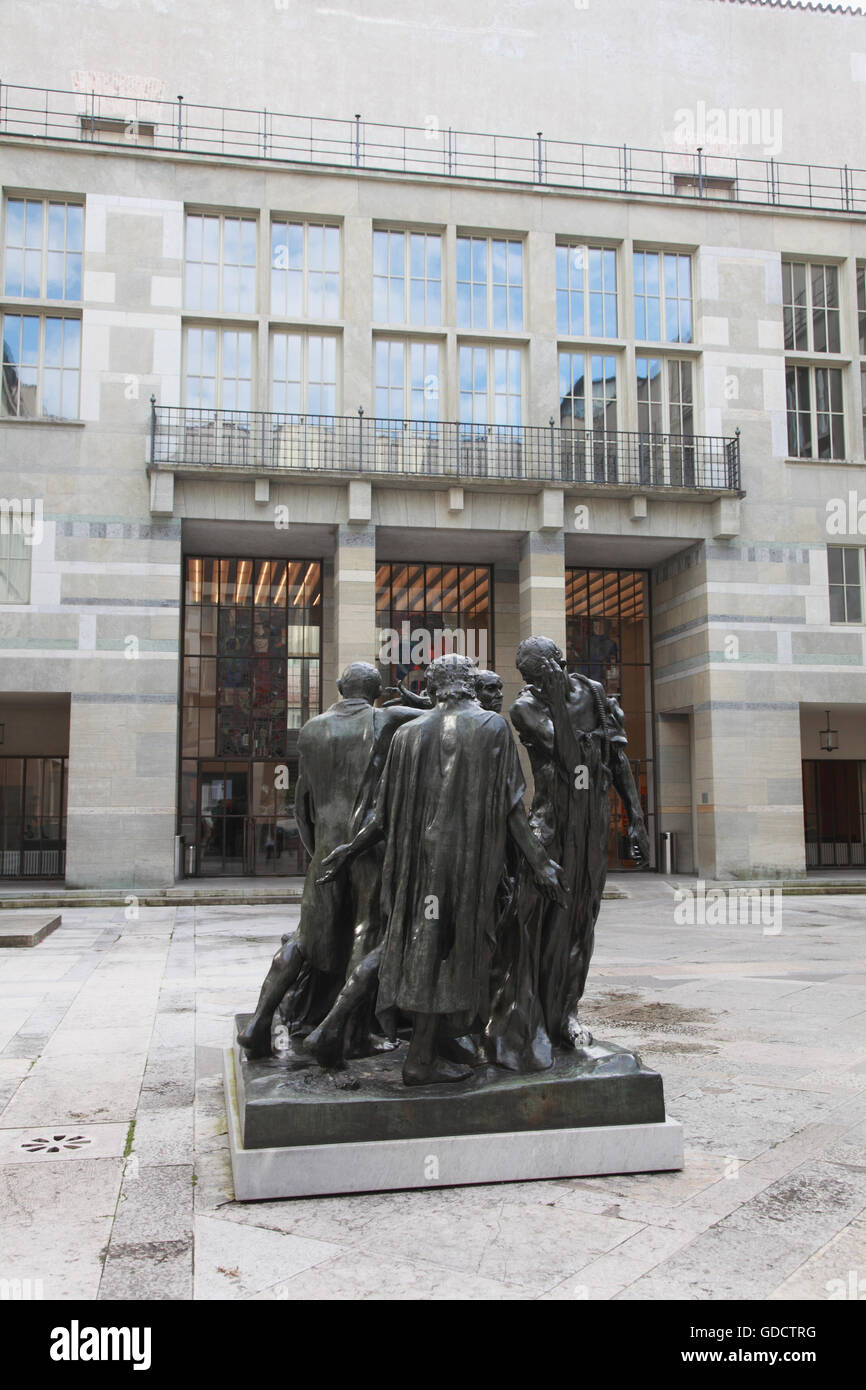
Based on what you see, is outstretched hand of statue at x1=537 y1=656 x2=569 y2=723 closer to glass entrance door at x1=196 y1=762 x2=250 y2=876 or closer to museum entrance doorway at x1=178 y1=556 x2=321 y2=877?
museum entrance doorway at x1=178 y1=556 x2=321 y2=877

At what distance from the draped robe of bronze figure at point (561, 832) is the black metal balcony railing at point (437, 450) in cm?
1902

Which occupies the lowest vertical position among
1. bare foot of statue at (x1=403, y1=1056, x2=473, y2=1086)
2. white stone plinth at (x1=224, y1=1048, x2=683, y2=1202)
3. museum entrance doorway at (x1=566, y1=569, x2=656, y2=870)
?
white stone plinth at (x1=224, y1=1048, x2=683, y2=1202)

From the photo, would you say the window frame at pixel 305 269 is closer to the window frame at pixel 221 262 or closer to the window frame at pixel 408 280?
the window frame at pixel 221 262

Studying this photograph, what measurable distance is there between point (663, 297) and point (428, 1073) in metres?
25.7

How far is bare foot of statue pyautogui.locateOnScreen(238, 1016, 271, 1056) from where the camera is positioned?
5.45 m

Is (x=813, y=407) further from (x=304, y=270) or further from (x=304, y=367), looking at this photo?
(x=304, y=270)

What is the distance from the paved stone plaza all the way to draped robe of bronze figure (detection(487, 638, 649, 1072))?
2.96ft

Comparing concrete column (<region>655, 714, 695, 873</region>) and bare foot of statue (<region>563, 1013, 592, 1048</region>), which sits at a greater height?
concrete column (<region>655, 714, 695, 873</region>)

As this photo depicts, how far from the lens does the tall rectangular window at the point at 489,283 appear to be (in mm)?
25875

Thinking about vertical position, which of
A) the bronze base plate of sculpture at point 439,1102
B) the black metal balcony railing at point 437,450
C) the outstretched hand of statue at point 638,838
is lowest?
the bronze base plate of sculpture at point 439,1102

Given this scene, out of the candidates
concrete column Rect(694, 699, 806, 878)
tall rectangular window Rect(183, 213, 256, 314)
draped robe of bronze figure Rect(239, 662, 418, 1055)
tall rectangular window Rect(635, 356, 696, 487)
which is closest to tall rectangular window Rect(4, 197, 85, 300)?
tall rectangular window Rect(183, 213, 256, 314)

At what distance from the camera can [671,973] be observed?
11438mm

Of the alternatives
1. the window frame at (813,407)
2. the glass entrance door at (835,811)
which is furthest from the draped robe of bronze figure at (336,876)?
the glass entrance door at (835,811)

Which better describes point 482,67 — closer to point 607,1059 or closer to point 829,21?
point 829,21
